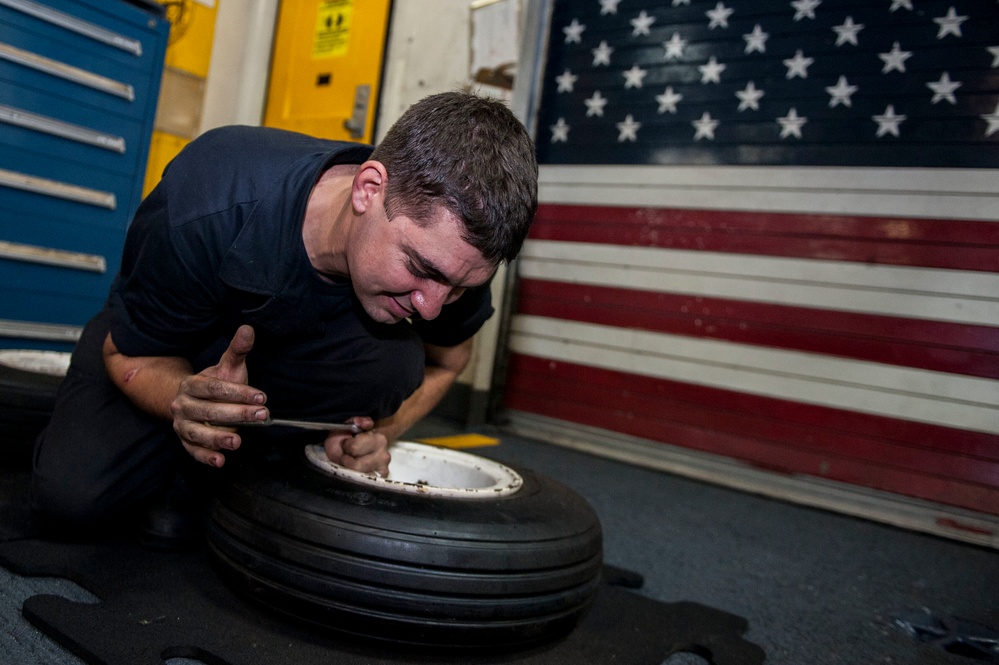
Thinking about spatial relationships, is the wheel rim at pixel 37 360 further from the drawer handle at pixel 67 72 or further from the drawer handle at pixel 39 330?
the drawer handle at pixel 67 72

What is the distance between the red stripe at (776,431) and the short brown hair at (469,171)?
1.83 meters

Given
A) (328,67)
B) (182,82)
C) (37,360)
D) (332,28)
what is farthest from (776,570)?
(182,82)

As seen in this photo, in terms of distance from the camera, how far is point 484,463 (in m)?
1.31

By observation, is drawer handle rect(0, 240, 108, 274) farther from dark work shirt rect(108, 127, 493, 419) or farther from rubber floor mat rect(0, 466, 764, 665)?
dark work shirt rect(108, 127, 493, 419)

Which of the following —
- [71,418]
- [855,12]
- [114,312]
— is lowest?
[71,418]

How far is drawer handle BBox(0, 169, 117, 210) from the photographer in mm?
2118

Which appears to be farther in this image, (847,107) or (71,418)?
(847,107)

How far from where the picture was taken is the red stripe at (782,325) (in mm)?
2182

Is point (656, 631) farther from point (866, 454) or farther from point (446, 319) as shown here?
point (866, 454)

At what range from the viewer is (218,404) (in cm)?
88

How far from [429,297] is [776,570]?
1.16 metres

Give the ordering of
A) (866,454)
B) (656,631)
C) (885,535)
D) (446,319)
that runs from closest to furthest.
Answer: (656,631)
(446,319)
(885,535)
(866,454)

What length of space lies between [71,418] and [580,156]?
2237mm

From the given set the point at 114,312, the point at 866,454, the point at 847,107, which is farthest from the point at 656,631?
the point at 847,107
